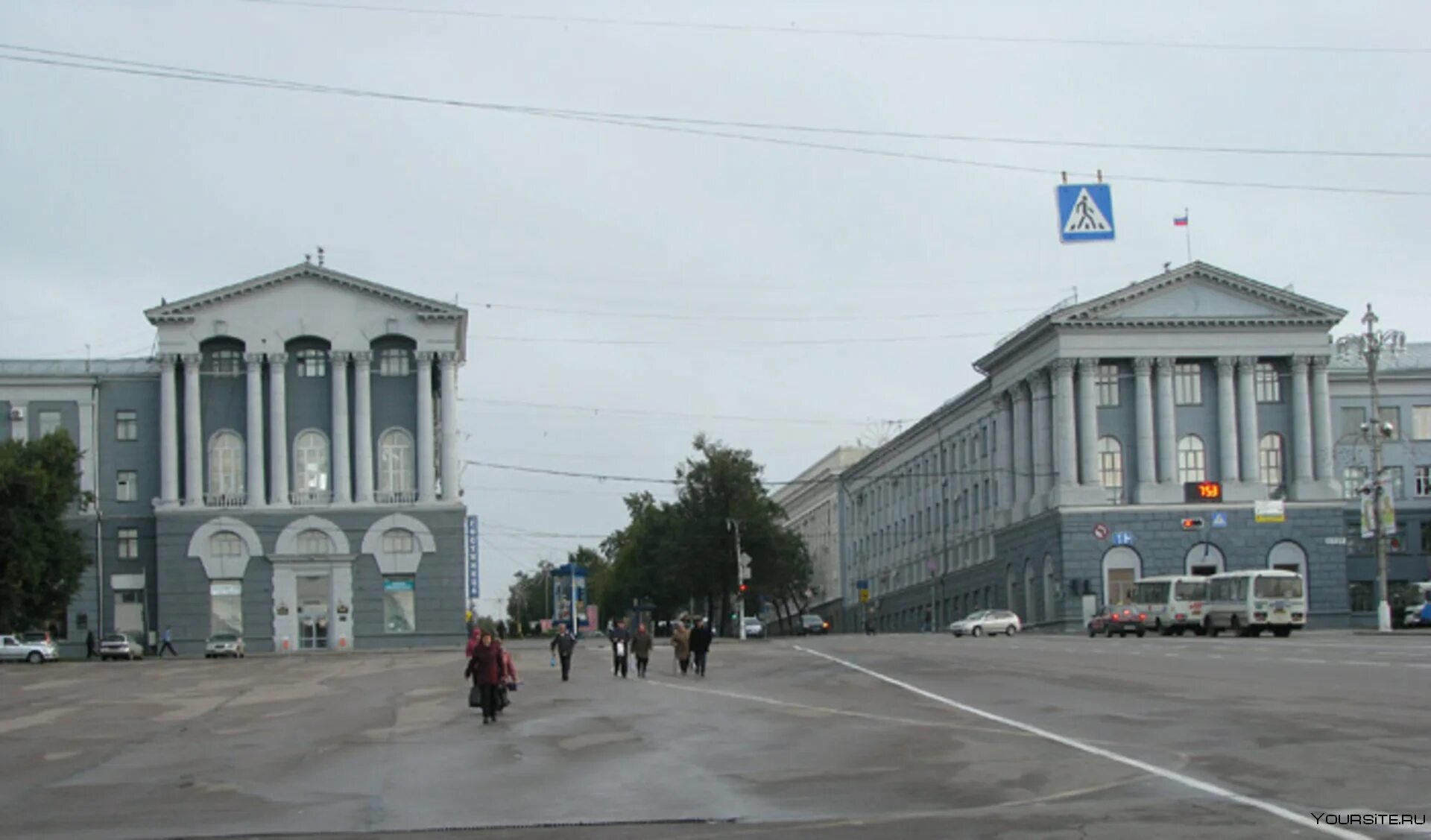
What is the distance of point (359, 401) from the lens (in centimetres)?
9250

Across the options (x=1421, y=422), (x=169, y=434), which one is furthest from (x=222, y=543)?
(x=1421, y=422)

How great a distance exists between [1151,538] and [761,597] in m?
46.5

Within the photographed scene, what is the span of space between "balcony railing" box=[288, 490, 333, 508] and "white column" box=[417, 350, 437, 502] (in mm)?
4683

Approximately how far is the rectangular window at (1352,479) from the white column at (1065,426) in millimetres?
20856

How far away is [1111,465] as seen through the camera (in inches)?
3844

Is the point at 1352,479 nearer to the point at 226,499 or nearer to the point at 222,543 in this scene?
the point at 226,499

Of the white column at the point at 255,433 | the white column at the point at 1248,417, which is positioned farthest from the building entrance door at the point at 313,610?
the white column at the point at 1248,417

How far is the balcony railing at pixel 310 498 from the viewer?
92188mm

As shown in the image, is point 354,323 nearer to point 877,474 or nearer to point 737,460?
point 737,460

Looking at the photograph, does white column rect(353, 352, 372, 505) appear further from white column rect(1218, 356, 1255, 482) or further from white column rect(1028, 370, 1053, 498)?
white column rect(1218, 356, 1255, 482)

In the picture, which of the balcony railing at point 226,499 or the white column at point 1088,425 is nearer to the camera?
the balcony railing at point 226,499

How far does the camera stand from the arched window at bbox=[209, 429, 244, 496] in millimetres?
92969

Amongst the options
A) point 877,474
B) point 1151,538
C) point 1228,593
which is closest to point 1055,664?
point 1228,593

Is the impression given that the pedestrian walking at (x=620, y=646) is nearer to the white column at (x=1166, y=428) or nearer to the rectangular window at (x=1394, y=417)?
the white column at (x=1166, y=428)
